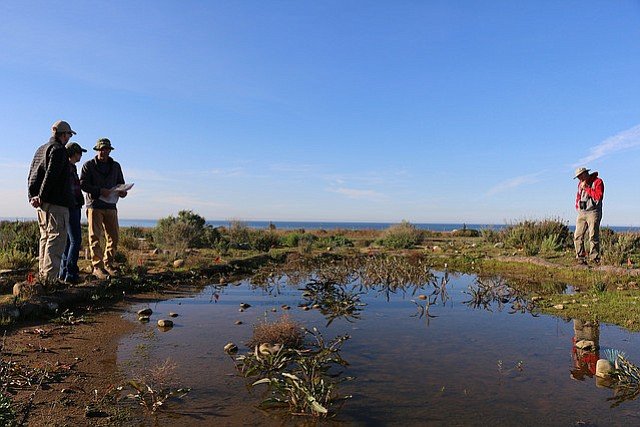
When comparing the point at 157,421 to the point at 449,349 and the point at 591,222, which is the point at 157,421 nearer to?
the point at 449,349

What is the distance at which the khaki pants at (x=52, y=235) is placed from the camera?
635 centimetres

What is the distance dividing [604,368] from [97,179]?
775 cm

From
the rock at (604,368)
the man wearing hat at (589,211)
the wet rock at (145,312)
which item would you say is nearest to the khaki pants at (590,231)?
the man wearing hat at (589,211)

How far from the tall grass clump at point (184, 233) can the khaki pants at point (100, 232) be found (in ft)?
12.3

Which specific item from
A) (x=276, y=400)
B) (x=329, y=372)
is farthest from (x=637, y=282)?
(x=276, y=400)

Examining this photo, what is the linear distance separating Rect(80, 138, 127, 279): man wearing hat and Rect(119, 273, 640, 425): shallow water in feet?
5.21

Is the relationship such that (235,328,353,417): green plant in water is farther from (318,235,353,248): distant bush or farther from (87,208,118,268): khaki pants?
(318,235,353,248): distant bush

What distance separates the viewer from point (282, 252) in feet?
49.3

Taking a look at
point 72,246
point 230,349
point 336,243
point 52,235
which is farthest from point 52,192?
point 336,243

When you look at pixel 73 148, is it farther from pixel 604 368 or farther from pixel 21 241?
pixel 604 368

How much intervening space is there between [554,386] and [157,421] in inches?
133

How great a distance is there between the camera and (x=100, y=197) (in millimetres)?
7734

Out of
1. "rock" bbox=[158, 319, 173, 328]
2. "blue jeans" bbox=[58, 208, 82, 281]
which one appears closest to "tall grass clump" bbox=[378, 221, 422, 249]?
"blue jeans" bbox=[58, 208, 82, 281]

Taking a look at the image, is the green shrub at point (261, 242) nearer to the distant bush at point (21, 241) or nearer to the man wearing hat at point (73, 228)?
the distant bush at point (21, 241)
